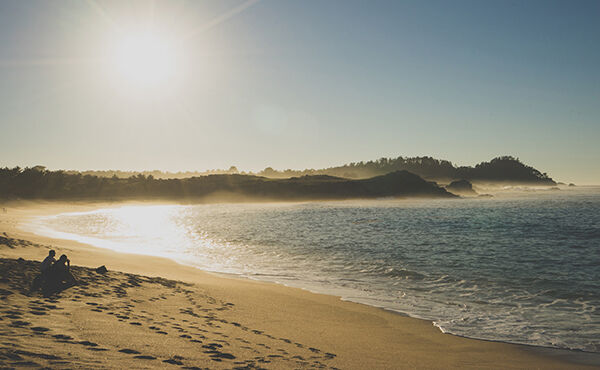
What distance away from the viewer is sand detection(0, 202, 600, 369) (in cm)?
652

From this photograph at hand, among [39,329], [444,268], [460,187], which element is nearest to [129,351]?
[39,329]

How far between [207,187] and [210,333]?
124510 mm

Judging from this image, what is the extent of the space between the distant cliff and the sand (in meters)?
103

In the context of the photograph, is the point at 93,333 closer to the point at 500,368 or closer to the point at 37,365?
the point at 37,365

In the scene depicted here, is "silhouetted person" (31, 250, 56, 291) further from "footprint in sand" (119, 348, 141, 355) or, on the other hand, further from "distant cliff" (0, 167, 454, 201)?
"distant cliff" (0, 167, 454, 201)

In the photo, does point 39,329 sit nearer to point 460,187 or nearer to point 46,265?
point 46,265

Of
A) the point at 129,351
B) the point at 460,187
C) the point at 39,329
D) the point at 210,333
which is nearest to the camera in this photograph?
the point at 129,351

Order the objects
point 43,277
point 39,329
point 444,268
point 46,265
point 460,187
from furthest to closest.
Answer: point 460,187, point 444,268, point 46,265, point 43,277, point 39,329

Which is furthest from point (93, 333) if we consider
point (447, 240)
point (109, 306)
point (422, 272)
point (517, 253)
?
point (447, 240)

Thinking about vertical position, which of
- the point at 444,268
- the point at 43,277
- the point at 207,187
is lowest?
the point at 444,268

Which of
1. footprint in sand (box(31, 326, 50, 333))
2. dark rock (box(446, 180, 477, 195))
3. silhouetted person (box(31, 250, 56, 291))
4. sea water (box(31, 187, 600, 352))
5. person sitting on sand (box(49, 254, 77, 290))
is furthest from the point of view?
dark rock (box(446, 180, 477, 195))

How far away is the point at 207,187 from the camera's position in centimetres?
12938

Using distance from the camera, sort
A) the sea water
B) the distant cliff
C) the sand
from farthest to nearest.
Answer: the distant cliff < the sea water < the sand

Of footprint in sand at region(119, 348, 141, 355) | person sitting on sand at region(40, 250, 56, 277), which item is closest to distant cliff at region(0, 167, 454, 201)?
person sitting on sand at region(40, 250, 56, 277)
